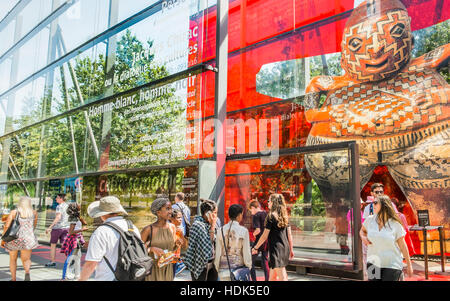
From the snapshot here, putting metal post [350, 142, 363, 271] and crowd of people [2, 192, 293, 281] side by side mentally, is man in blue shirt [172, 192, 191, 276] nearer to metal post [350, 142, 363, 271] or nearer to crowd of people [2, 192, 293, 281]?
crowd of people [2, 192, 293, 281]

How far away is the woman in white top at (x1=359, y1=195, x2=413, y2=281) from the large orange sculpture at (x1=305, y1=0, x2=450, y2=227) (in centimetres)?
210

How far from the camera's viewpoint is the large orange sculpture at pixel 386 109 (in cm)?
646

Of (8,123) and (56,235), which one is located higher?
(8,123)

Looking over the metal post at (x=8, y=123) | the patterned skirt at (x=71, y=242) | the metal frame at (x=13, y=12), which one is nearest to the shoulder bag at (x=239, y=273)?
the patterned skirt at (x=71, y=242)

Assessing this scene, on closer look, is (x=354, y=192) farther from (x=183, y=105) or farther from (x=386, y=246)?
(x=183, y=105)

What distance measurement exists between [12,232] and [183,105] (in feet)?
11.5

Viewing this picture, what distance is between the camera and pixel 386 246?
3889 millimetres

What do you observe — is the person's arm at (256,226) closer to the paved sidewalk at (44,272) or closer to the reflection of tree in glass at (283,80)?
the paved sidewalk at (44,272)

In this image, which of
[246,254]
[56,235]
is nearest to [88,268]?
[246,254]

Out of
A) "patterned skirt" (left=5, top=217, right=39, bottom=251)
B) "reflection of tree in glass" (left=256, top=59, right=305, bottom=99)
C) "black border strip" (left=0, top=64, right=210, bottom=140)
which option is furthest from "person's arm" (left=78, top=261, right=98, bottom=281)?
"reflection of tree in glass" (left=256, top=59, right=305, bottom=99)

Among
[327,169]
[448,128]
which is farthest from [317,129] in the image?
[448,128]

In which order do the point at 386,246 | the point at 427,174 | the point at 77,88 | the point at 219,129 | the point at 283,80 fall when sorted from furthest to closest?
the point at 77,88
the point at 283,80
the point at 427,174
the point at 219,129
the point at 386,246

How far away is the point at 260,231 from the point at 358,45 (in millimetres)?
4009

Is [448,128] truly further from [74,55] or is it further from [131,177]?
[74,55]
